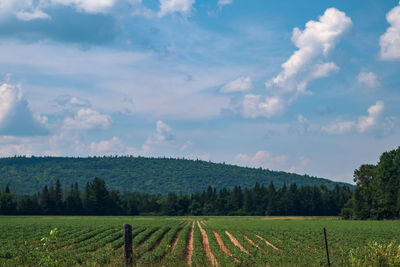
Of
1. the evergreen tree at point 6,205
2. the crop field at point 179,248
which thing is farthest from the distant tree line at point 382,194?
the evergreen tree at point 6,205

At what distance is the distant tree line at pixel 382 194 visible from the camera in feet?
275

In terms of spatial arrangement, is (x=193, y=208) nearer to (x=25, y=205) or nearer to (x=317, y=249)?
(x=25, y=205)

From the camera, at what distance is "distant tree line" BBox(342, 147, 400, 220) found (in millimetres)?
83812

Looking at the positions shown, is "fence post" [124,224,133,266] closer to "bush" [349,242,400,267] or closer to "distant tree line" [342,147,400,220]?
"bush" [349,242,400,267]

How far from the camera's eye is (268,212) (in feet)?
472

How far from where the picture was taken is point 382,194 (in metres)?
85.3

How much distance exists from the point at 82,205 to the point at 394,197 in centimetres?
8703

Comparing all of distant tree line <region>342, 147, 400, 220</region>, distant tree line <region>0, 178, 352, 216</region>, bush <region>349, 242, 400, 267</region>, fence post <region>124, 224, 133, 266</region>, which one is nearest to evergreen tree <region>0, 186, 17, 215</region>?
distant tree line <region>0, 178, 352, 216</region>

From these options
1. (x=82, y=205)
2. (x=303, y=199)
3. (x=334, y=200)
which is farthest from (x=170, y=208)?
(x=334, y=200)

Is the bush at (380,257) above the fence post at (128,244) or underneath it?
underneath

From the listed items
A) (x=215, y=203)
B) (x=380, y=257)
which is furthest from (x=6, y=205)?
(x=380, y=257)

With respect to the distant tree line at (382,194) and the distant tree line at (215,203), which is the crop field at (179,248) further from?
the distant tree line at (215,203)

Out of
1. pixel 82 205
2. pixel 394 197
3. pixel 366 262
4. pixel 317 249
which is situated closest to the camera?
pixel 366 262

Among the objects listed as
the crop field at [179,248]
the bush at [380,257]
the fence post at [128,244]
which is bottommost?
the crop field at [179,248]
